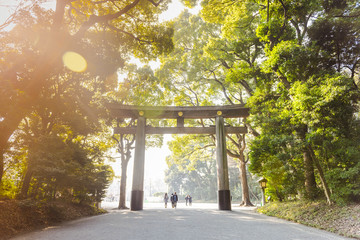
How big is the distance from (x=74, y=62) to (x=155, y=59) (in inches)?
136

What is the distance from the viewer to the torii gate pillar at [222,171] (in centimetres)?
1065

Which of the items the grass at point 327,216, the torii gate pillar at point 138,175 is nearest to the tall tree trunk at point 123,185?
the torii gate pillar at point 138,175

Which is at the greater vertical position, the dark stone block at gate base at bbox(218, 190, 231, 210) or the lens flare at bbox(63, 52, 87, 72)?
the lens flare at bbox(63, 52, 87, 72)

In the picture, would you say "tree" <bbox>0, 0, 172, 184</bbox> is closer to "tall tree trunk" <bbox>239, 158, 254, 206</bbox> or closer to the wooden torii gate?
the wooden torii gate

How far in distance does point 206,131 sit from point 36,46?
950cm

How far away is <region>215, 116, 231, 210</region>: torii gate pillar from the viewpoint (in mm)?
10652

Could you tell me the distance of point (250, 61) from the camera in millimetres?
12070

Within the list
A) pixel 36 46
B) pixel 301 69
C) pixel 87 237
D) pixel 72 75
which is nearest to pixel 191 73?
pixel 301 69

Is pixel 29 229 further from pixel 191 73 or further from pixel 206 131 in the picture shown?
pixel 191 73

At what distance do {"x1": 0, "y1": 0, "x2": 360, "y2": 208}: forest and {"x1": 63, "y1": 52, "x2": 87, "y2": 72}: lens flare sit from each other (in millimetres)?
39

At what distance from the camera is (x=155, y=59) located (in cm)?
876

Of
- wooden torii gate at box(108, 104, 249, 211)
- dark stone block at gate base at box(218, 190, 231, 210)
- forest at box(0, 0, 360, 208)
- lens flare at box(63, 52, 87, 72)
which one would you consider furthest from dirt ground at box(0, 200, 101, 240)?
dark stone block at gate base at box(218, 190, 231, 210)

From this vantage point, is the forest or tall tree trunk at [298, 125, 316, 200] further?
tall tree trunk at [298, 125, 316, 200]

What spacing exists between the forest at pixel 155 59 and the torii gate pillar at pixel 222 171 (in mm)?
2085
